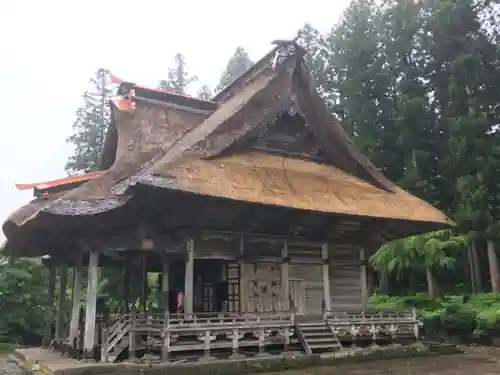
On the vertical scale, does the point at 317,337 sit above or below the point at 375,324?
below

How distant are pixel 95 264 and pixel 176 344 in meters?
2.79

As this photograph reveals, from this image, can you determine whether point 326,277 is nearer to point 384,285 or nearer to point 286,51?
point 286,51

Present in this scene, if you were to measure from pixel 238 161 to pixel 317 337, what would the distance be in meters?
5.07

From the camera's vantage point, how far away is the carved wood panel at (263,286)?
14.1m

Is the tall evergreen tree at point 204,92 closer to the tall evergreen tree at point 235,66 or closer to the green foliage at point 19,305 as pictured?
the tall evergreen tree at point 235,66

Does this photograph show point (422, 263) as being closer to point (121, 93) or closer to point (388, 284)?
point (388, 284)

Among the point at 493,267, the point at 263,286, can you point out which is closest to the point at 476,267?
the point at 493,267


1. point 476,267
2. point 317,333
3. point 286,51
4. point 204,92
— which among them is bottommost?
point 317,333

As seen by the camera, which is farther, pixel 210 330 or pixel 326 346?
pixel 326 346

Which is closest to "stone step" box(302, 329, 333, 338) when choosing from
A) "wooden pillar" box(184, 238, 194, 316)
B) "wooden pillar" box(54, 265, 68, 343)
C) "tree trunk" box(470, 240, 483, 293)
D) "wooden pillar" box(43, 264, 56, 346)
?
"wooden pillar" box(184, 238, 194, 316)

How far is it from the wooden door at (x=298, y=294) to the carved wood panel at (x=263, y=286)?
0.58 m

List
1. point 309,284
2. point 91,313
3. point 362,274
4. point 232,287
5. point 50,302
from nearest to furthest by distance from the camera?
point 91,313 → point 232,287 → point 309,284 → point 362,274 → point 50,302

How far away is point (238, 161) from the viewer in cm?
1358

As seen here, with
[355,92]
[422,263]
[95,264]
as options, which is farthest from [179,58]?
[95,264]
